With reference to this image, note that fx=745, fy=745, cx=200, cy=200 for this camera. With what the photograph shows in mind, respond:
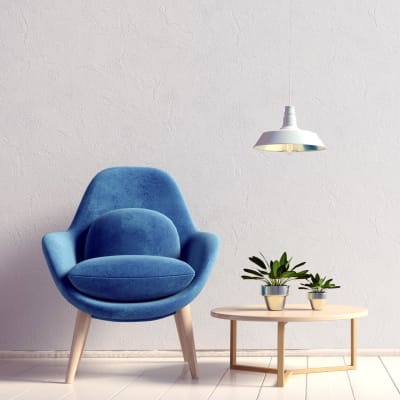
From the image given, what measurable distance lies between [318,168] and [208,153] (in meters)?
0.55

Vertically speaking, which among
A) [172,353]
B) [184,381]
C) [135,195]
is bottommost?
[172,353]

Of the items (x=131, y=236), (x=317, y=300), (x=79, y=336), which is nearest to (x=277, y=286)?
(x=317, y=300)

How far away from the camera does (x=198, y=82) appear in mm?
3742

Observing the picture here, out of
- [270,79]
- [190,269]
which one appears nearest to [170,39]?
[270,79]

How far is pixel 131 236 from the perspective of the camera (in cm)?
326

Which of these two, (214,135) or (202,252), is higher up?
(214,135)

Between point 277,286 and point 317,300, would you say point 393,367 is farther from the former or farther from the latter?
point 277,286

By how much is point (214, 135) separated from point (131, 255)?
0.93 m

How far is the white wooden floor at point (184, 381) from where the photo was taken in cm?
264

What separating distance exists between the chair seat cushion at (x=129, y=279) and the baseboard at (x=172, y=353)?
2.66 feet

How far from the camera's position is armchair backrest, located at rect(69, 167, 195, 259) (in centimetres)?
340

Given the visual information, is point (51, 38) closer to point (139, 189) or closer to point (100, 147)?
point (100, 147)

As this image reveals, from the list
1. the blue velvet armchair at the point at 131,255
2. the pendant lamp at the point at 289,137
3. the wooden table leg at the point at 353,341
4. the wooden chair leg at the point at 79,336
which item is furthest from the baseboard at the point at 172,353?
the pendant lamp at the point at 289,137

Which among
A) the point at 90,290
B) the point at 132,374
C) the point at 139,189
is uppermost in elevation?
the point at 139,189
